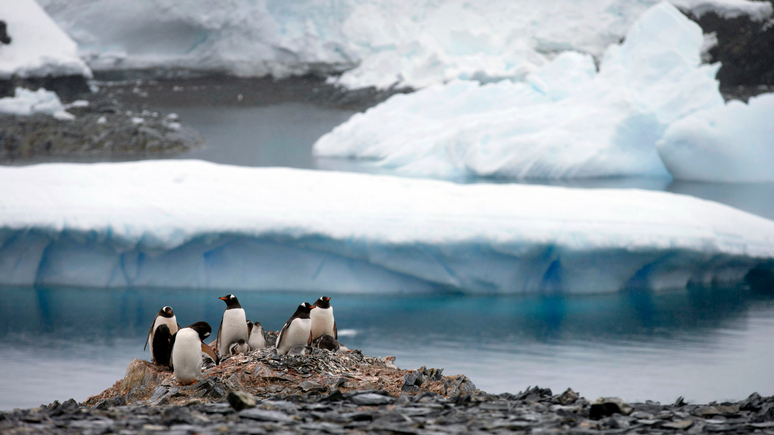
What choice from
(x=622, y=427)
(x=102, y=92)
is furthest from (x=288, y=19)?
(x=622, y=427)

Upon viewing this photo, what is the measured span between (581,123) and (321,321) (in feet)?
33.6

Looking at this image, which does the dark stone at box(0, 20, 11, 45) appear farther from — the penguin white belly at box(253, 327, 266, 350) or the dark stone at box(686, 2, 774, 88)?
the dark stone at box(686, 2, 774, 88)

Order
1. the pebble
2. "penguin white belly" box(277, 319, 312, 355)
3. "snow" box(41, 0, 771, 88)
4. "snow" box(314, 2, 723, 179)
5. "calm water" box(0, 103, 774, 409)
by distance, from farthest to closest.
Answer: "snow" box(41, 0, 771, 88)
"snow" box(314, 2, 723, 179)
"calm water" box(0, 103, 774, 409)
"penguin white belly" box(277, 319, 312, 355)
the pebble

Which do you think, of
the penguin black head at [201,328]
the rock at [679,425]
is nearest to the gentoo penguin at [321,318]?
the penguin black head at [201,328]

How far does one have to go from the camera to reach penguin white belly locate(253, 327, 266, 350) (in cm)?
379

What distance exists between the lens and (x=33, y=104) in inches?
673

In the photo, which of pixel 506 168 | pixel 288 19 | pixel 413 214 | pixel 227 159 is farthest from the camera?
pixel 288 19

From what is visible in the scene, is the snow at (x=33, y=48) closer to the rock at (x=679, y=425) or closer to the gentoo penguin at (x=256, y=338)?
the gentoo penguin at (x=256, y=338)

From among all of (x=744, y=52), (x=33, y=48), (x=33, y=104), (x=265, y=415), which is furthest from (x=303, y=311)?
(x=744, y=52)

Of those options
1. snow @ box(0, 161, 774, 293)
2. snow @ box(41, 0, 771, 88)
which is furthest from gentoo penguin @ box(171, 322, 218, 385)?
snow @ box(41, 0, 771, 88)

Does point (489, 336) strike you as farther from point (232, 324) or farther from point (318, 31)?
point (318, 31)

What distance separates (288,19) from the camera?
82.0 feet

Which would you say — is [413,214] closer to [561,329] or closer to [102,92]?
[561,329]

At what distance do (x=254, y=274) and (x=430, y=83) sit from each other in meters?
14.6
